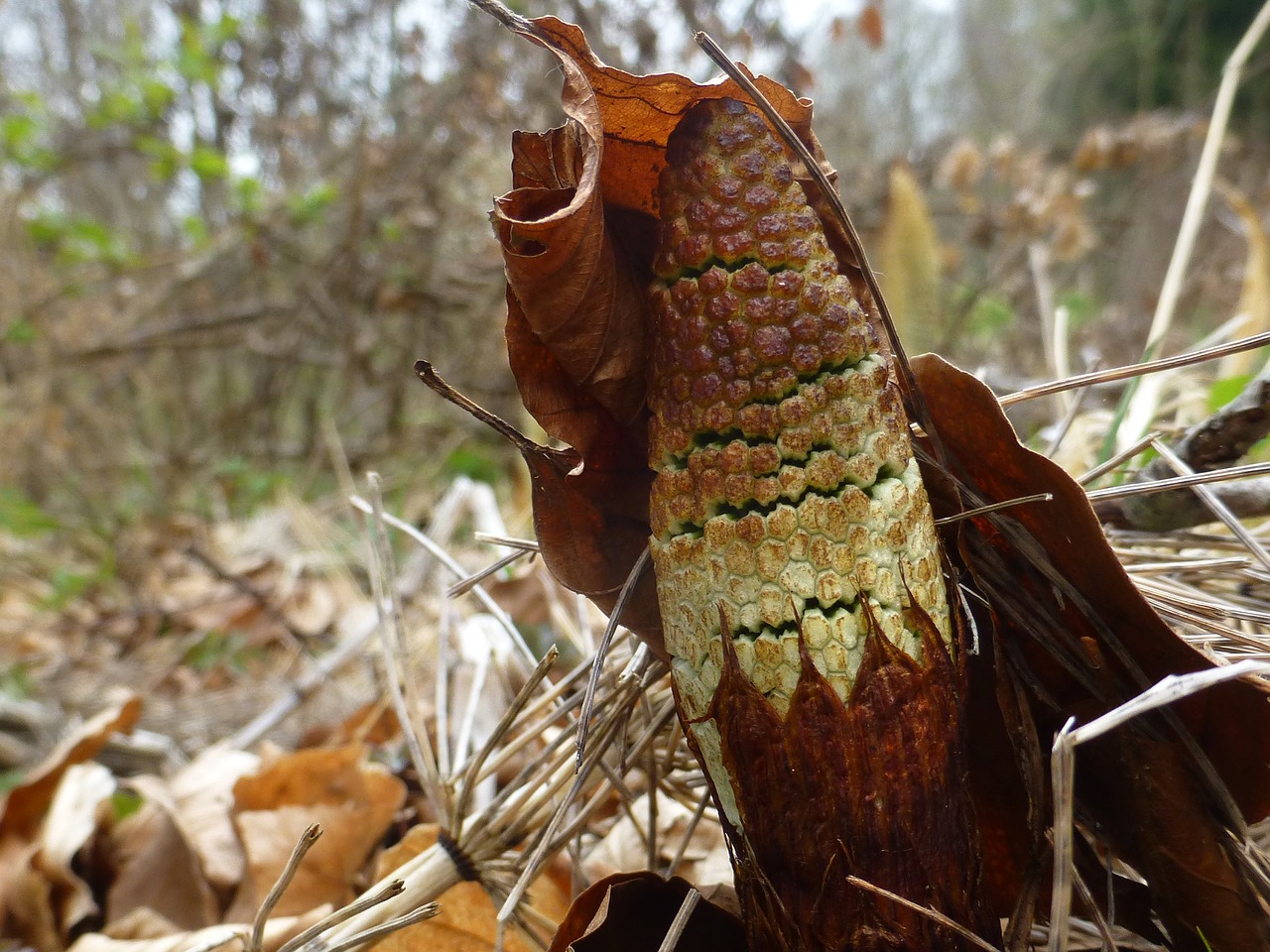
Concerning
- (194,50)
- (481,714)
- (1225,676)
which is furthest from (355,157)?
(1225,676)

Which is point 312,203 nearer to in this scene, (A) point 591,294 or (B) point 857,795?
(A) point 591,294

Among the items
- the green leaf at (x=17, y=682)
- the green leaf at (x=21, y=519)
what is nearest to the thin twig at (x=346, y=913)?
the green leaf at (x=17, y=682)

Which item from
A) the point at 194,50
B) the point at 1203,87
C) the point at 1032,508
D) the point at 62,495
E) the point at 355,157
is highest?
the point at 1203,87

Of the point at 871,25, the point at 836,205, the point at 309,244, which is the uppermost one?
the point at 871,25

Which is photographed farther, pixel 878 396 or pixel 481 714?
pixel 481 714

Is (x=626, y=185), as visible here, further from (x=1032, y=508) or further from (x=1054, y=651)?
(x=1054, y=651)

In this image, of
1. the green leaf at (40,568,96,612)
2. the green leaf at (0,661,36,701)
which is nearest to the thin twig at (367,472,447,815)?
the green leaf at (0,661,36,701)

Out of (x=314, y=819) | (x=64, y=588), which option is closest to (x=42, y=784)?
(x=314, y=819)

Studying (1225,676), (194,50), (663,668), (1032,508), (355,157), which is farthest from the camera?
(355,157)

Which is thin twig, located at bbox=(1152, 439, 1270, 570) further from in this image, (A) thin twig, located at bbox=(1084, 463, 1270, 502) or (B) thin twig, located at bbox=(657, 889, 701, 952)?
(B) thin twig, located at bbox=(657, 889, 701, 952)
